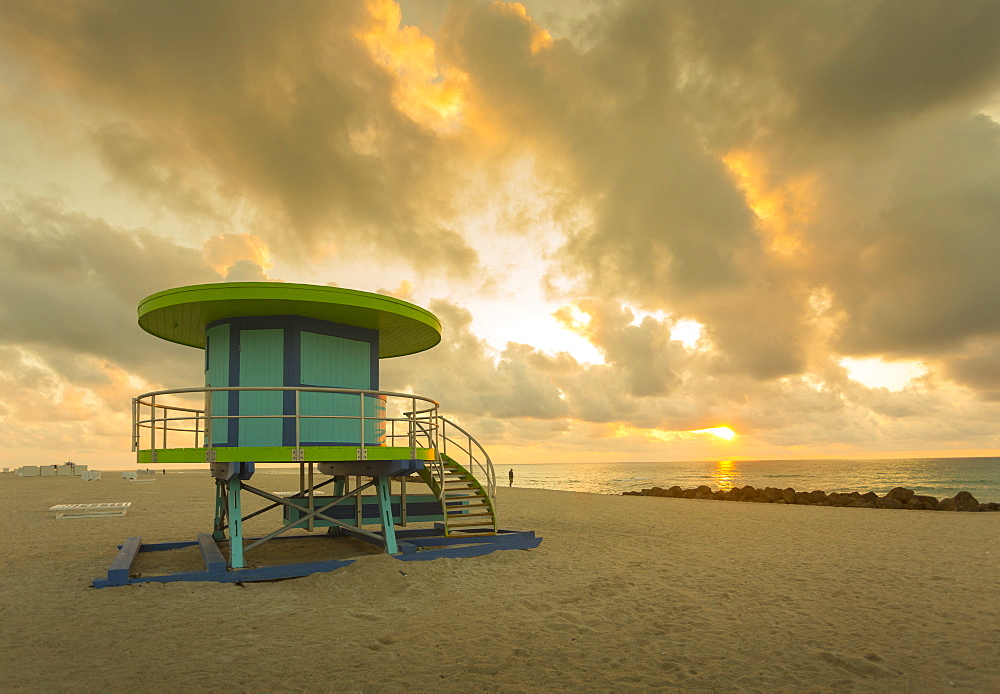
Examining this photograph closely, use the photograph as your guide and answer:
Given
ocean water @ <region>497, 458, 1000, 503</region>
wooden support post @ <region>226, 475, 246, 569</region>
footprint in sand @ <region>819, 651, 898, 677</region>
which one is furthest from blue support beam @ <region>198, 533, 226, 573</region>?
ocean water @ <region>497, 458, 1000, 503</region>

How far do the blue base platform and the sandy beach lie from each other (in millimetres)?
264

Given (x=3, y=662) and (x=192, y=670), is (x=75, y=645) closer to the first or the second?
(x=3, y=662)

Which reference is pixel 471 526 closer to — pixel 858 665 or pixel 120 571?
pixel 120 571

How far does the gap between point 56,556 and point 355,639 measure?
418 inches

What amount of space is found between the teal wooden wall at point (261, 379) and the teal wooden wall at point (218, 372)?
1.33 feet

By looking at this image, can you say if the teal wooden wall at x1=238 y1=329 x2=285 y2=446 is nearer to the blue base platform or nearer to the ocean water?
the blue base platform

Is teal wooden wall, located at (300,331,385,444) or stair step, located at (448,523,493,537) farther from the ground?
teal wooden wall, located at (300,331,385,444)

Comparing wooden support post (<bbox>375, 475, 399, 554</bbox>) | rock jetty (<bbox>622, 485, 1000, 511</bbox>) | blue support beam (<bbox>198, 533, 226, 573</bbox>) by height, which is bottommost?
rock jetty (<bbox>622, 485, 1000, 511</bbox>)

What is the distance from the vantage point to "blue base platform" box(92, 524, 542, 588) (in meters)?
10.8

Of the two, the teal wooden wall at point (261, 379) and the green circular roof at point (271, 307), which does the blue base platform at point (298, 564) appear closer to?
→ the teal wooden wall at point (261, 379)

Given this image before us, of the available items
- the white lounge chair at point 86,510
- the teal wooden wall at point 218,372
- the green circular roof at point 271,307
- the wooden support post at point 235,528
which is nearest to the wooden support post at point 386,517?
the wooden support post at point 235,528

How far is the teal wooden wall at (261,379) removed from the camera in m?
12.2

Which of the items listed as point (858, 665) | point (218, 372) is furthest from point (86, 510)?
point (858, 665)

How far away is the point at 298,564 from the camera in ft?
37.1
